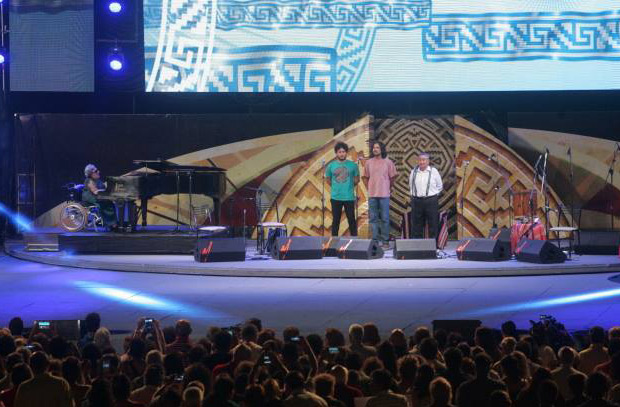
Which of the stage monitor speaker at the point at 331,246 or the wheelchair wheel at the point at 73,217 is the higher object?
the wheelchair wheel at the point at 73,217

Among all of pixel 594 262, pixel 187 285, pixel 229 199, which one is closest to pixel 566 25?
pixel 594 262

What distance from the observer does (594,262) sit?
15.9 meters

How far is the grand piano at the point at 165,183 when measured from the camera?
1808cm

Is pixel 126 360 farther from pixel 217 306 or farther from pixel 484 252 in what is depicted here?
pixel 484 252

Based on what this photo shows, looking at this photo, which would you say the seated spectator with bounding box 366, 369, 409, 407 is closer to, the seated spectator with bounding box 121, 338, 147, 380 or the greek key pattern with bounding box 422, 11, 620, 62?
the seated spectator with bounding box 121, 338, 147, 380

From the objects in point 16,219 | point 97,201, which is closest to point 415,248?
point 97,201

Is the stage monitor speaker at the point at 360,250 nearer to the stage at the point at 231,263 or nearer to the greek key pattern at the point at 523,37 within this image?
the stage at the point at 231,263

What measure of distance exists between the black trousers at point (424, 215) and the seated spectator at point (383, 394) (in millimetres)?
11776

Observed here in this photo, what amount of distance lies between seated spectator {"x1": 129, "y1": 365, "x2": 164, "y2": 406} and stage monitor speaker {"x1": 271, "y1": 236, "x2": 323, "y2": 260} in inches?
423

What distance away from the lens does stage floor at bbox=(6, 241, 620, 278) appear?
1532 centimetres

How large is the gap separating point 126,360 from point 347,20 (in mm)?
14052

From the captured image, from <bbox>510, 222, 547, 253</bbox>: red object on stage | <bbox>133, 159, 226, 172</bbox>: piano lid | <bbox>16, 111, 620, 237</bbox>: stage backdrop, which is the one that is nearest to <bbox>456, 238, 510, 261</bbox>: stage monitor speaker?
<bbox>510, 222, 547, 253</bbox>: red object on stage

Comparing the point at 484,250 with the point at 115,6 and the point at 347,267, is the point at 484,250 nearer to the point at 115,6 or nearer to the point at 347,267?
the point at 347,267

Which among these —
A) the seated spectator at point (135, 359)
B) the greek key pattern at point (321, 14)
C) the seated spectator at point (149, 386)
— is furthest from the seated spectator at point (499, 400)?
the greek key pattern at point (321, 14)
